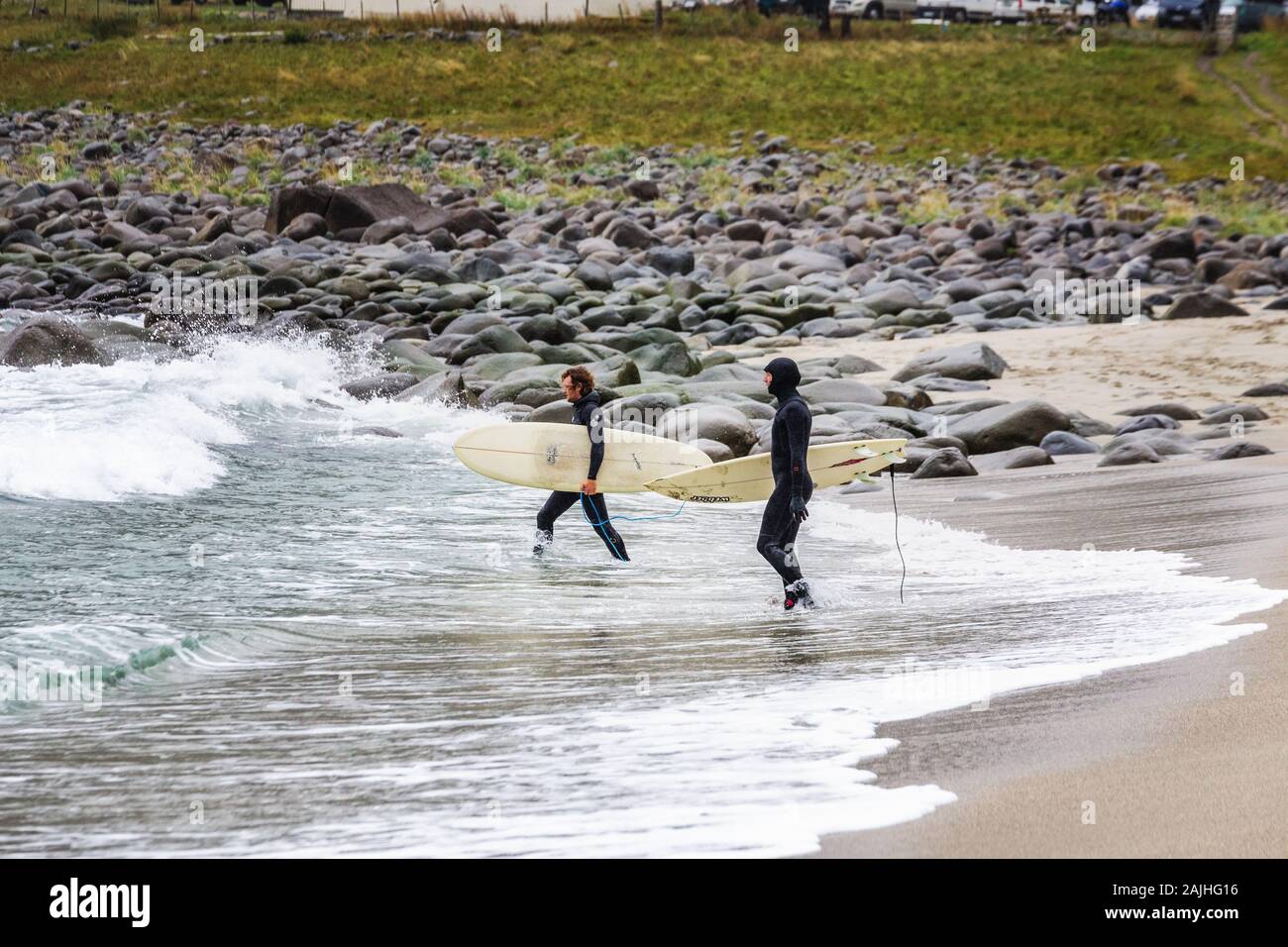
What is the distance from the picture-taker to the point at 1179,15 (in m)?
47.3

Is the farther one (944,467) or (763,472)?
(944,467)

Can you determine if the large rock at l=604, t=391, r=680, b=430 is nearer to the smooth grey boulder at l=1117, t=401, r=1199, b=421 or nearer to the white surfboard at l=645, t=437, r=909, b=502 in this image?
the white surfboard at l=645, t=437, r=909, b=502

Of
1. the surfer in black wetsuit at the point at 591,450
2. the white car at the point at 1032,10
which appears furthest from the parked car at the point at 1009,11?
the surfer in black wetsuit at the point at 591,450

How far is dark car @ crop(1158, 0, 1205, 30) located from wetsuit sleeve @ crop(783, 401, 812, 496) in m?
46.0

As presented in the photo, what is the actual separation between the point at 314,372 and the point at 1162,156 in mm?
28036

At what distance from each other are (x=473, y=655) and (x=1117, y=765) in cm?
304

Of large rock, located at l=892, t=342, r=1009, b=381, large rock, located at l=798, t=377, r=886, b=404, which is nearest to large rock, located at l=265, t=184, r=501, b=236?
large rock, located at l=892, t=342, r=1009, b=381

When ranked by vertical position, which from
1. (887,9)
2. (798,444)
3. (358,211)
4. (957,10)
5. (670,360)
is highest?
(957,10)

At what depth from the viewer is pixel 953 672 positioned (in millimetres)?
6039

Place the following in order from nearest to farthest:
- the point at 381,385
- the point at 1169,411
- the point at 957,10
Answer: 1. the point at 1169,411
2. the point at 381,385
3. the point at 957,10

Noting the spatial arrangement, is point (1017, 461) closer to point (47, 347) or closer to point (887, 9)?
point (47, 347)

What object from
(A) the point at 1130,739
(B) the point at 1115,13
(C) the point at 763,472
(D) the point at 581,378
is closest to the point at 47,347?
(D) the point at 581,378

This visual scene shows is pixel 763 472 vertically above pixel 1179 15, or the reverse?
pixel 1179 15

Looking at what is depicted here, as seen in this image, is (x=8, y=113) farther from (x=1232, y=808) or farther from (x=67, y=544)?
(x=1232, y=808)
